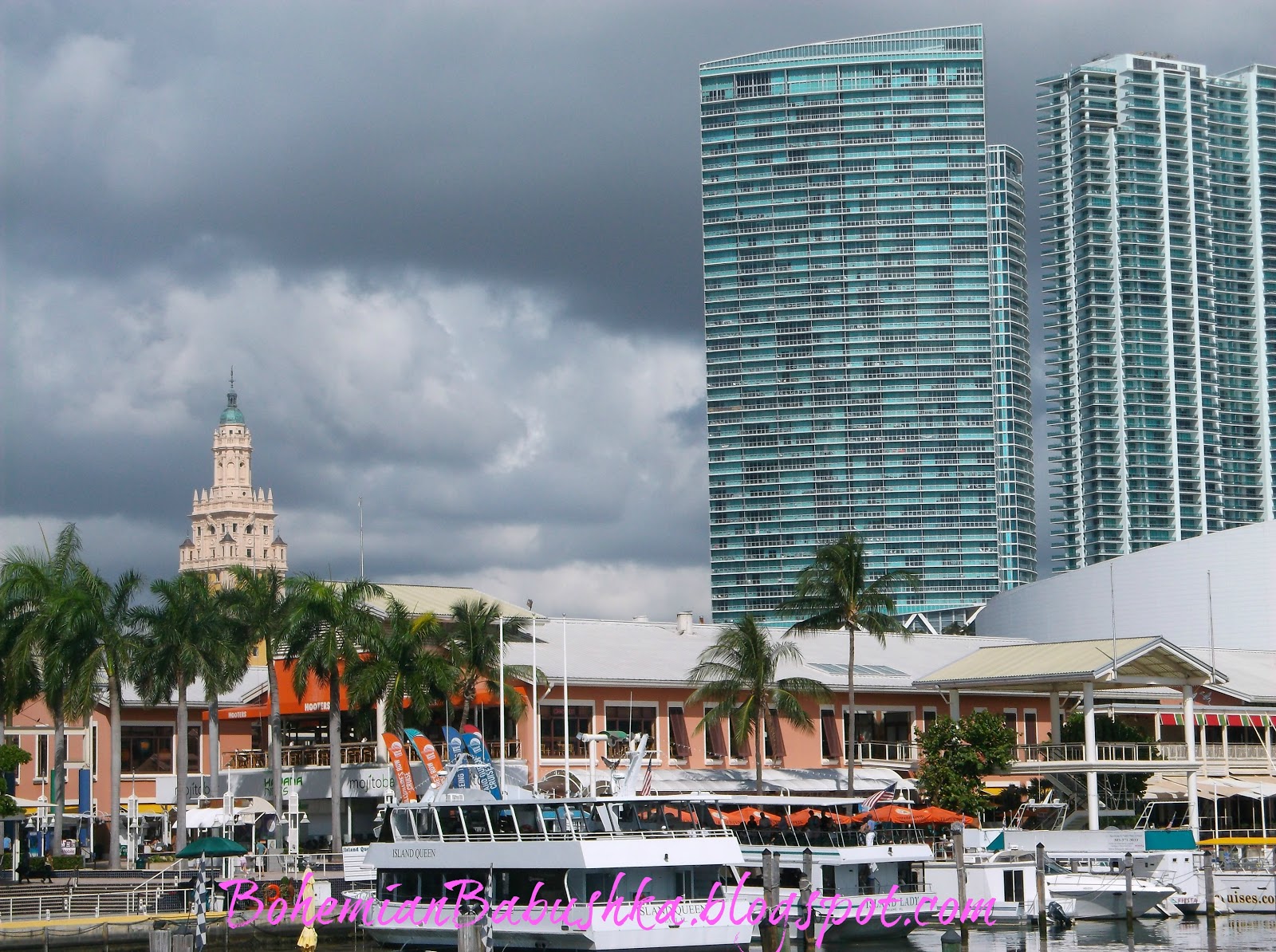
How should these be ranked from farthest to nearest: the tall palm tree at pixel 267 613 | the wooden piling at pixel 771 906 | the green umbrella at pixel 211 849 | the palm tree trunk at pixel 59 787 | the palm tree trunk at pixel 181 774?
the tall palm tree at pixel 267 613 → the palm tree trunk at pixel 181 774 → the palm tree trunk at pixel 59 787 → the green umbrella at pixel 211 849 → the wooden piling at pixel 771 906

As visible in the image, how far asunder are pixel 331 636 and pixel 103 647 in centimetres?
897

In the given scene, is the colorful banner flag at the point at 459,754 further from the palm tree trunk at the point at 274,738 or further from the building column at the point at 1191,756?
the building column at the point at 1191,756

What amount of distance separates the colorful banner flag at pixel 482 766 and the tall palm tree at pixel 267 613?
24.4 metres

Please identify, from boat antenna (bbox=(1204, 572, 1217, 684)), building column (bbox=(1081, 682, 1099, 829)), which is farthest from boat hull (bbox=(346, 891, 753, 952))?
boat antenna (bbox=(1204, 572, 1217, 684))

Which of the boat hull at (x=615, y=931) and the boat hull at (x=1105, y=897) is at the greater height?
the boat hull at (x=615, y=931)

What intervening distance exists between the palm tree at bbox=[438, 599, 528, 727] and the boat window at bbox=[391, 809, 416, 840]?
2186 centimetres

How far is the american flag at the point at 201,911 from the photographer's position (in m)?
45.8

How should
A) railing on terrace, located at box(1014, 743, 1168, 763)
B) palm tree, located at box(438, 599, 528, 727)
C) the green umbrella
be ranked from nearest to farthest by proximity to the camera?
1. the green umbrella
2. palm tree, located at box(438, 599, 528, 727)
3. railing on terrace, located at box(1014, 743, 1168, 763)

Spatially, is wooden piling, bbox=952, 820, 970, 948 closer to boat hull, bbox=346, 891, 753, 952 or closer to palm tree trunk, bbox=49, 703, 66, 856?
boat hull, bbox=346, 891, 753, 952

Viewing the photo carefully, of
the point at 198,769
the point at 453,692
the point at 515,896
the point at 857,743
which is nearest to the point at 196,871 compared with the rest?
the point at 453,692

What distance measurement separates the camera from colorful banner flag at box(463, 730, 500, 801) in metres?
46.6

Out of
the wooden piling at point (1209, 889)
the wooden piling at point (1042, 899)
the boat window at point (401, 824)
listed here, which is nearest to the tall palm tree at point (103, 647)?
the boat window at point (401, 824)

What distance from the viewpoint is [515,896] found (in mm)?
43219

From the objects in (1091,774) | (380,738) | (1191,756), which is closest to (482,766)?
(380,738)
